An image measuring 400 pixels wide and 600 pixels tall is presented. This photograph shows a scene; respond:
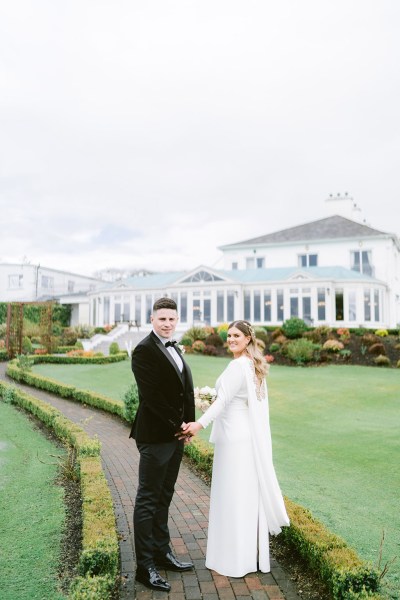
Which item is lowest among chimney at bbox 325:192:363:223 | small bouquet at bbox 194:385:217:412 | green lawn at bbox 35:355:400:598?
green lawn at bbox 35:355:400:598

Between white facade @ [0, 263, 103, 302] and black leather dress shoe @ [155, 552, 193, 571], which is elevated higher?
white facade @ [0, 263, 103, 302]

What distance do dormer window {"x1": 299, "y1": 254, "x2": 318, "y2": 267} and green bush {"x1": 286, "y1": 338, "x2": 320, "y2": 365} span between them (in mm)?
18342

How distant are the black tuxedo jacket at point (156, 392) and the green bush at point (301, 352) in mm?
19192

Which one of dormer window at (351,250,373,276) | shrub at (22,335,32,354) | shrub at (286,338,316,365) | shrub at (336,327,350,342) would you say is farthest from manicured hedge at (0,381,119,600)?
dormer window at (351,250,373,276)

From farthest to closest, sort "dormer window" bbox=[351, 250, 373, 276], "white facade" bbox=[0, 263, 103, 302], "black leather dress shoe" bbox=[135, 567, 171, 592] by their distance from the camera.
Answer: "white facade" bbox=[0, 263, 103, 302] → "dormer window" bbox=[351, 250, 373, 276] → "black leather dress shoe" bbox=[135, 567, 171, 592]

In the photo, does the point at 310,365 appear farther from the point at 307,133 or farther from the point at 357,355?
the point at 307,133

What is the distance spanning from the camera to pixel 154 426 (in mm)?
3771

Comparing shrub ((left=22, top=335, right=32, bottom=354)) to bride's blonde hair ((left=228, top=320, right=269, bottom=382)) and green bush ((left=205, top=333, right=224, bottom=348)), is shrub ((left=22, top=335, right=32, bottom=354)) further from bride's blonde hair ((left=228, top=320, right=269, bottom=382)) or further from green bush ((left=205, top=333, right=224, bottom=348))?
bride's blonde hair ((left=228, top=320, right=269, bottom=382))

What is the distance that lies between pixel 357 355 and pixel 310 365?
9.50 ft

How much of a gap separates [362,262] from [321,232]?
468 cm

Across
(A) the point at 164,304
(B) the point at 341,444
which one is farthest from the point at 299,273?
(A) the point at 164,304

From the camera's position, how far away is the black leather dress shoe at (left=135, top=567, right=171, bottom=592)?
3.61 meters

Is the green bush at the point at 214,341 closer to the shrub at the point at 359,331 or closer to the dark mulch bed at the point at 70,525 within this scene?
the shrub at the point at 359,331

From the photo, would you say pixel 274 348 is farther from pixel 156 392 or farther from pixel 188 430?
pixel 156 392
